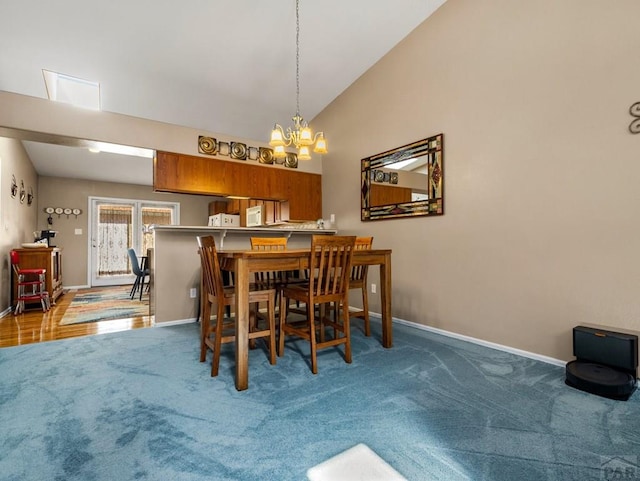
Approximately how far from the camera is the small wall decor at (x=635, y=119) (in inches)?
76.8

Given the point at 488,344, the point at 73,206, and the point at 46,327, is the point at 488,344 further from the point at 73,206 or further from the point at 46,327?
the point at 73,206

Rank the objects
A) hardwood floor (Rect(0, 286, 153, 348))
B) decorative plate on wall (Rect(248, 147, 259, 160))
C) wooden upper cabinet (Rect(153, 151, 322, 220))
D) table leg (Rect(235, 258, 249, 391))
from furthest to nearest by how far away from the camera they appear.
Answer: decorative plate on wall (Rect(248, 147, 259, 160))
wooden upper cabinet (Rect(153, 151, 322, 220))
hardwood floor (Rect(0, 286, 153, 348))
table leg (Rect(235, 258, 249, 391))

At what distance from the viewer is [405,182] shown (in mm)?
3529

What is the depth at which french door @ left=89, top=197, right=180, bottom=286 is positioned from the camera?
6.93 metres

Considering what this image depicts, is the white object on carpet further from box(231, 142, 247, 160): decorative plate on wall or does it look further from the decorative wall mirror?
box(231, 142, 247, 160): decorative plate on wall

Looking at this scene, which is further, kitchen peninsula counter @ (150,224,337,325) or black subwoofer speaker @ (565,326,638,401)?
kitchen peninsula counter @ (150,224,337,325)

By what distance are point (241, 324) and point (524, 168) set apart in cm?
249

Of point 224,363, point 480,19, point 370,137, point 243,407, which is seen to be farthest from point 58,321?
point 480,19

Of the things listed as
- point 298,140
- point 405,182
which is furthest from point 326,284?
point 405,182

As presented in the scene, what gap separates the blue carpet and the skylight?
300 centimetres

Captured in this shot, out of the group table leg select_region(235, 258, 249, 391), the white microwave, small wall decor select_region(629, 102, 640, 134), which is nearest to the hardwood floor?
the white microwave

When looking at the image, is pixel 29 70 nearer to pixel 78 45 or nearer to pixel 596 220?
pixel 78 45

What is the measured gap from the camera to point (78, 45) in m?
3.00

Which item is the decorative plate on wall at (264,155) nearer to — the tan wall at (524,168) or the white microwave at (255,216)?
the white microwave at (255,216)
